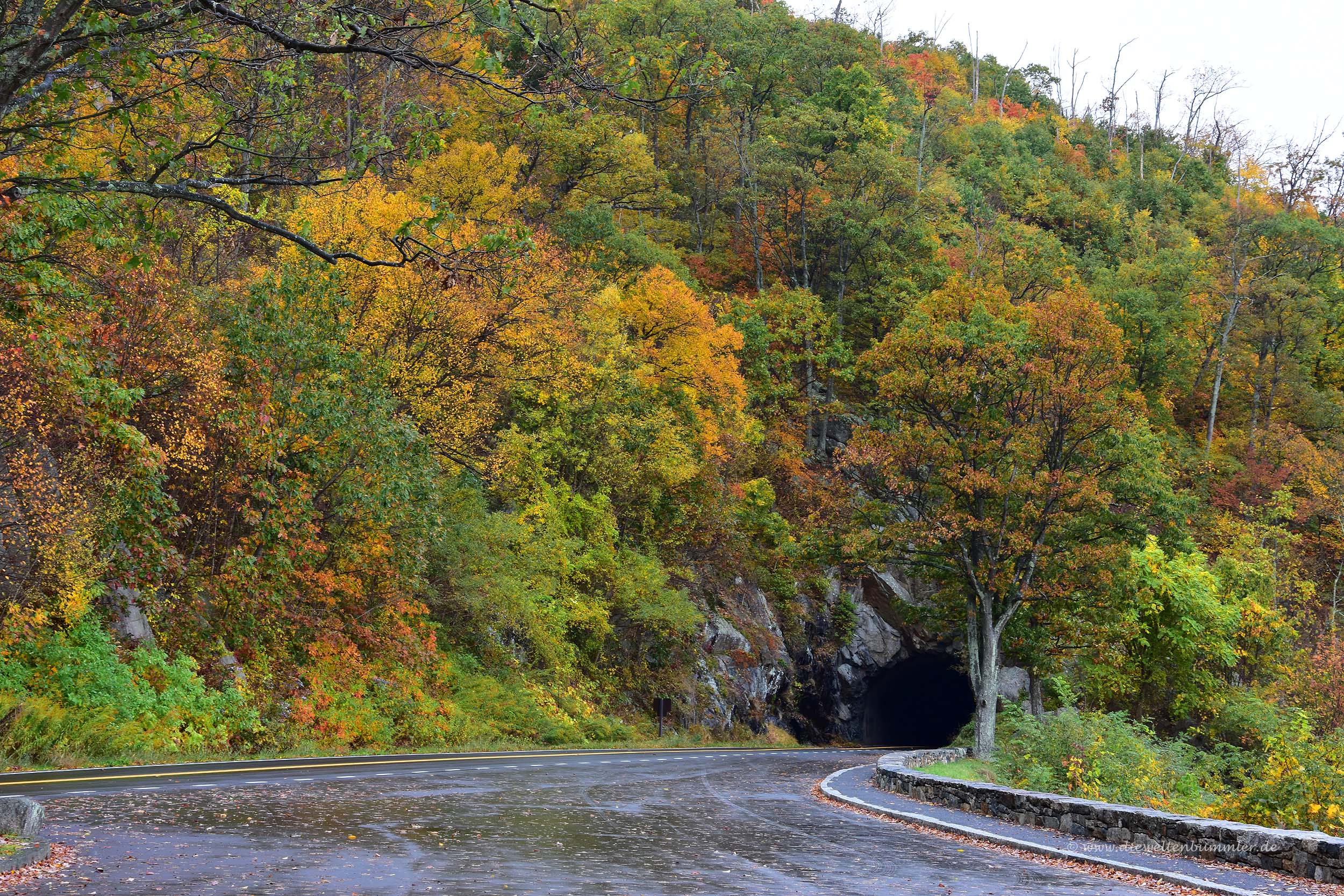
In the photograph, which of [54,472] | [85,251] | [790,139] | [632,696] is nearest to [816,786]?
[54,472]

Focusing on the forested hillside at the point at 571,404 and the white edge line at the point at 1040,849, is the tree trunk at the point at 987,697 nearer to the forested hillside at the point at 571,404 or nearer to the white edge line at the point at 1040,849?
the forested hillside at the point at 571,404

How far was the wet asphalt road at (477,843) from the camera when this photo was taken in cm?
806

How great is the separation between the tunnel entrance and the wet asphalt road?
37754 millimetres

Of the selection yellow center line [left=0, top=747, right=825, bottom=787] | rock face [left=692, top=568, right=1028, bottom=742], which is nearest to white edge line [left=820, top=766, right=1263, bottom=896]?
yellow center line [left=0, top=747, right=825, bottom=787]

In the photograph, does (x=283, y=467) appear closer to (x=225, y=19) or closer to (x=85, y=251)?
(x=85, y=251)

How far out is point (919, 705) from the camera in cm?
6081

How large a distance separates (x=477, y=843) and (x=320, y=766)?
357 inches

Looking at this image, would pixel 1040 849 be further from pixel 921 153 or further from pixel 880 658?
pixel 921 153

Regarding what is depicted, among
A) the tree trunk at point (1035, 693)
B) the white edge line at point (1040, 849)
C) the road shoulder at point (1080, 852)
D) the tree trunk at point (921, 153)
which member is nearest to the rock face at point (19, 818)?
the road shoulder at point (1080, 852)

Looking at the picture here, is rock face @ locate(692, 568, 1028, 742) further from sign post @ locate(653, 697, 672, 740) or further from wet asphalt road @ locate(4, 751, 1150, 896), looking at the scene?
wet asphalt road @ locate(4, 751, 1150, 896)

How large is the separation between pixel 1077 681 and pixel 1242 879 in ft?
96.9

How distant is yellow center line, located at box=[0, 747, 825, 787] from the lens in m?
13.6

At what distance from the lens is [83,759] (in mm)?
16344

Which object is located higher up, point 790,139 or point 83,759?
point 790,139
